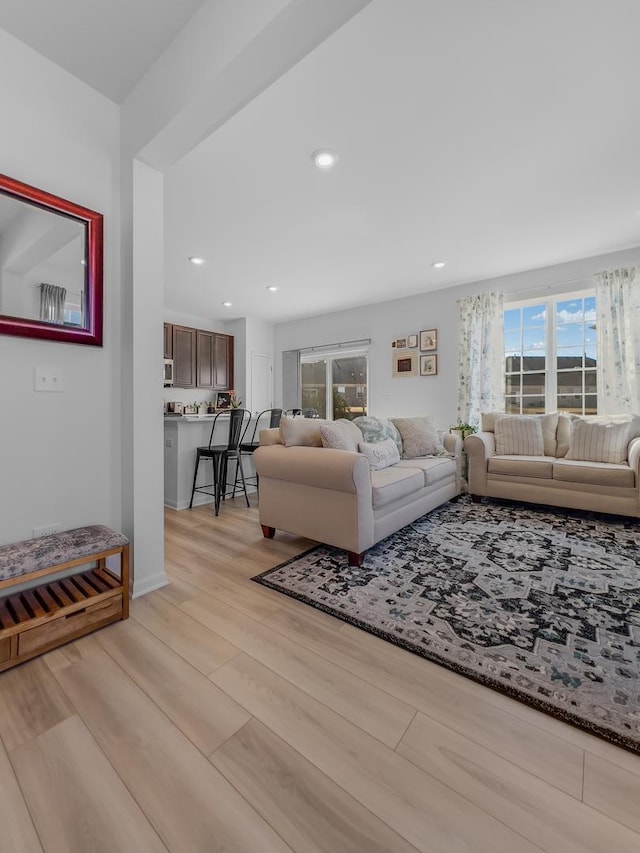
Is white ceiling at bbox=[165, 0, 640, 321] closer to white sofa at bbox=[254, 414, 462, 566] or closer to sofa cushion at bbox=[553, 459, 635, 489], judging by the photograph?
white sofa at bbox=[254, 414, 462, 566]

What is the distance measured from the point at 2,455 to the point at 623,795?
2.45 meters

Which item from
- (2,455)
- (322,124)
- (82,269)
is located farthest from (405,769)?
(322,124)

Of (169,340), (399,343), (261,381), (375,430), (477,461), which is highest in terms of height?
(169,340)

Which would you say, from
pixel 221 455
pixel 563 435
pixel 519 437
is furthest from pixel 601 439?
pixel 221 455

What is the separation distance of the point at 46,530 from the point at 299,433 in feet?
5.24

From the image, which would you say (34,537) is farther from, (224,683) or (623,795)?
(623,795)

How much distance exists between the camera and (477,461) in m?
3.88

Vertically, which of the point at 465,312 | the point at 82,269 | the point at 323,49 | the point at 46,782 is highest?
the point at 323,49

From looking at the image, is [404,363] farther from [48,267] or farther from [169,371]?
[48,267]

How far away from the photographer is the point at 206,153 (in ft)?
7.71

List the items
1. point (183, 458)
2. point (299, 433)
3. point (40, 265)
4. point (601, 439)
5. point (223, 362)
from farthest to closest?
point (223, 362) → point (183, 458) → point (601, 439) → point (299, 433) → point (40, 265)

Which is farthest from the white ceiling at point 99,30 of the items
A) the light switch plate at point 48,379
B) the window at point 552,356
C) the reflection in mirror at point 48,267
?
the window at point 552,356

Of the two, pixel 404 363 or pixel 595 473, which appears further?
pixel 404 363

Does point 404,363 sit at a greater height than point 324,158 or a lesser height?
lesser
